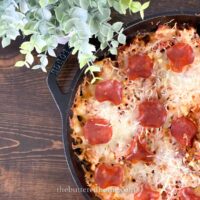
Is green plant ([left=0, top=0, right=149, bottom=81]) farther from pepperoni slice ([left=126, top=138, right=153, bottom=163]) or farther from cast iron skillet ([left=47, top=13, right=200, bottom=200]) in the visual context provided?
pepperoni slice ([left=126, top=138, right=153, bottom=163])

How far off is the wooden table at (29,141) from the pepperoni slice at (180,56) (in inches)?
15.9

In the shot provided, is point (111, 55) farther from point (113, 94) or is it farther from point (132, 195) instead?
point (132, 195)

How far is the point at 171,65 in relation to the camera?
1.57m

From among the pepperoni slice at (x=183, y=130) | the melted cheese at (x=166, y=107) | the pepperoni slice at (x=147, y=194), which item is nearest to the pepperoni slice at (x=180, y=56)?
the melted cheese at (x=166, y=107)

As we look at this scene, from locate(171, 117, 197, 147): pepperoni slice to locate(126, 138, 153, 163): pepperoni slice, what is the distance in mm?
96

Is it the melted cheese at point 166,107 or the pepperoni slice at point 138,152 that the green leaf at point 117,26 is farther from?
the pepperoni slice at point 138,152

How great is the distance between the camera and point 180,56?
1547mm

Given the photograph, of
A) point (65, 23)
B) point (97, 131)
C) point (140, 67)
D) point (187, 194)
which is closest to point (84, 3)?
point (65, 23)

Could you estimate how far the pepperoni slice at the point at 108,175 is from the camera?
1597mm

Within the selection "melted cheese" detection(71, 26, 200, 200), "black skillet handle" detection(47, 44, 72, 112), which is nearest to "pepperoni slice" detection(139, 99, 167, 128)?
"melted cheese" detection(71, 26, 200, 200)

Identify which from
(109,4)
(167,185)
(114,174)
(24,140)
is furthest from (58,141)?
(109,4)

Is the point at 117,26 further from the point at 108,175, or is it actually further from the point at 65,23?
the point at 108,175

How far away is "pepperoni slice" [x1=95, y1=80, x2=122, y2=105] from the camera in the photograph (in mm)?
1573

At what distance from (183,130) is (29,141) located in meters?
0.52
